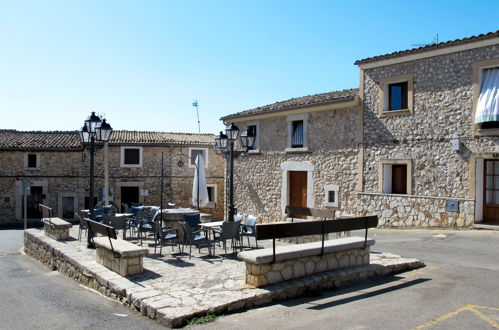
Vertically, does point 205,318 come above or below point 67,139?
below

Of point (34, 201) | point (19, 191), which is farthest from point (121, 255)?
point (34, 201)

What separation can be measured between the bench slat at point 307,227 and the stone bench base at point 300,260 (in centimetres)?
23

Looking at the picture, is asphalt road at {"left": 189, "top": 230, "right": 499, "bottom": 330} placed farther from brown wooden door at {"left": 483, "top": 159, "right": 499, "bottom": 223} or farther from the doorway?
the doorway

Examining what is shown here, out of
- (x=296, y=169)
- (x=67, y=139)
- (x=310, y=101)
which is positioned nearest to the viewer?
(x=310, y=101)

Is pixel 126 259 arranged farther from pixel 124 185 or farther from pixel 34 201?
pixel 34 201

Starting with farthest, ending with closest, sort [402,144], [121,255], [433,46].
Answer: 1. [402,144]
2. [433,46]
3. [121,255]

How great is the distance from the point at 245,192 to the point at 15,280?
12370 millimetres

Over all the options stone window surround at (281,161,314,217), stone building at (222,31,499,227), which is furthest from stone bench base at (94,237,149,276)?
stone window surround at (281,161,314,217)

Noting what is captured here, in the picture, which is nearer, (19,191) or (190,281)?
(190,281)

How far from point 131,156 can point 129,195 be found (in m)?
2.33

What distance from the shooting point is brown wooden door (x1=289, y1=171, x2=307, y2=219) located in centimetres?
1706

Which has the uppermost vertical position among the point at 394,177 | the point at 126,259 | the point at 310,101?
the point at 310,101

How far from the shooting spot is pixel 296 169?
17031 mm

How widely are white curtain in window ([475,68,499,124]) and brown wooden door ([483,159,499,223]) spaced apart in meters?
1.34
